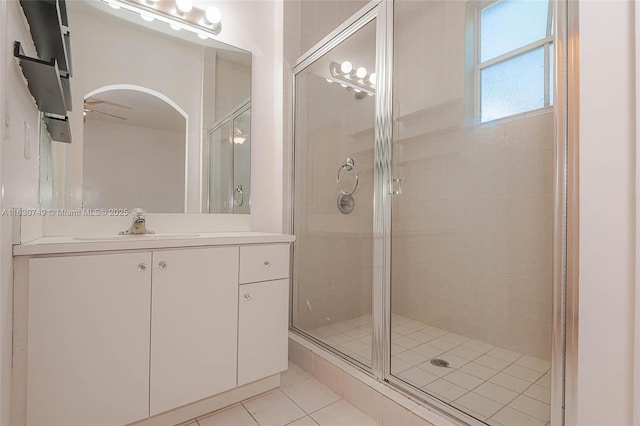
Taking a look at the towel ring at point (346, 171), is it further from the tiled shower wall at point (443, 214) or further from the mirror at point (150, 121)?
the mirror at point (150, 121)

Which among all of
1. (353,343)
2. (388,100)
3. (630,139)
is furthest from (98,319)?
(630,139)

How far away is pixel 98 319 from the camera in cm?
109

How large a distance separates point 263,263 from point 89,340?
0.71m

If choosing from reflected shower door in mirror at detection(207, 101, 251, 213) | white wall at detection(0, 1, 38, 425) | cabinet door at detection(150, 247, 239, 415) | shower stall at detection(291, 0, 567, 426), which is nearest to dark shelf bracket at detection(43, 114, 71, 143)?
white wall at detection(0, 1, 38, 425)

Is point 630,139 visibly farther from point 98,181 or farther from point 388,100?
point 98,181

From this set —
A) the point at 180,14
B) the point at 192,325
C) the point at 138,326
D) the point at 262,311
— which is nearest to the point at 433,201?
the point at 262,311

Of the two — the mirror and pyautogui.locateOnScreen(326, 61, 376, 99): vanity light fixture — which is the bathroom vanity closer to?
the mirror

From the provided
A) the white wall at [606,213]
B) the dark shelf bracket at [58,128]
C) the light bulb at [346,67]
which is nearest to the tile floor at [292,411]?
the white wall at [606,213]

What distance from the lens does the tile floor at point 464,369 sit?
46.9 inches

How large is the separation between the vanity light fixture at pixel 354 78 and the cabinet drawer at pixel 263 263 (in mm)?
1022

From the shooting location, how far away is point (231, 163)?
1942mm

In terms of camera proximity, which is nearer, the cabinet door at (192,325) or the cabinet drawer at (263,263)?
the cabinet door at (192,325)

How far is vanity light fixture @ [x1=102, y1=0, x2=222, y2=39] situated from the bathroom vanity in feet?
4.11

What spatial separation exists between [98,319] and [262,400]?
0.85m
